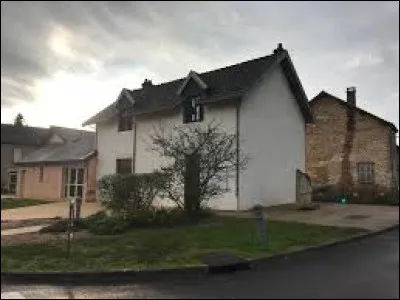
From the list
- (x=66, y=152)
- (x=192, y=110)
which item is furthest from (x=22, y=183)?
(x=192, y=110)

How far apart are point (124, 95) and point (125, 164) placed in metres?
4.06

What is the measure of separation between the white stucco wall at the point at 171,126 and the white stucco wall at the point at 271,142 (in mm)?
483

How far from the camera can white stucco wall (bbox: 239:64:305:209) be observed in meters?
25.1

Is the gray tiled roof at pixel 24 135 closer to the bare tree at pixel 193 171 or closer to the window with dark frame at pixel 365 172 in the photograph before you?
the window with dark frame at pixel 365 172

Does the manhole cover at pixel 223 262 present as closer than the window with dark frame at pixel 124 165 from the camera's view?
Yes

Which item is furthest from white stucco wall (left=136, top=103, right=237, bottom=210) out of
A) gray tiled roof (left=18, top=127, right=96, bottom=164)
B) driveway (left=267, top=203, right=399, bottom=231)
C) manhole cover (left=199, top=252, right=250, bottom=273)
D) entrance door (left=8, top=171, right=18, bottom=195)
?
entrance door (left=8, top=171, right=18, bottom=195)

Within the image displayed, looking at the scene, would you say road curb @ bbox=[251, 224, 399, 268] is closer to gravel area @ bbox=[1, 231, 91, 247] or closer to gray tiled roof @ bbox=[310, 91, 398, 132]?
gravel area @ bbox=[1, 231, 91, 247]

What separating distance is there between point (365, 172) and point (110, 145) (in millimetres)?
16650

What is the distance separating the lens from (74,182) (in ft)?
112

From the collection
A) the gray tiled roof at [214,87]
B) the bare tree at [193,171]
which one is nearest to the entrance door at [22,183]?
the gray tiled roof at [214,87]

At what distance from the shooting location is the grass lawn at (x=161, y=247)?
11320mm

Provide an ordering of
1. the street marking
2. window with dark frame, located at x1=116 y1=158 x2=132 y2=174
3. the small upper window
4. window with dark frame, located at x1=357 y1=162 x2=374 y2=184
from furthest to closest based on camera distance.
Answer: window with dark frame, located at x1=357 y1=162 x2=374 y2=184 < the small upper window < window with dark frame, located at x1=116 y1=158 x2=132 y2=174 < the street marking

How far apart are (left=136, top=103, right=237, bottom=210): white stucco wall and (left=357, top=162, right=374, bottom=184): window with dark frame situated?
14.6 metres

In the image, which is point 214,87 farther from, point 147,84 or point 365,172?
point 365,172
